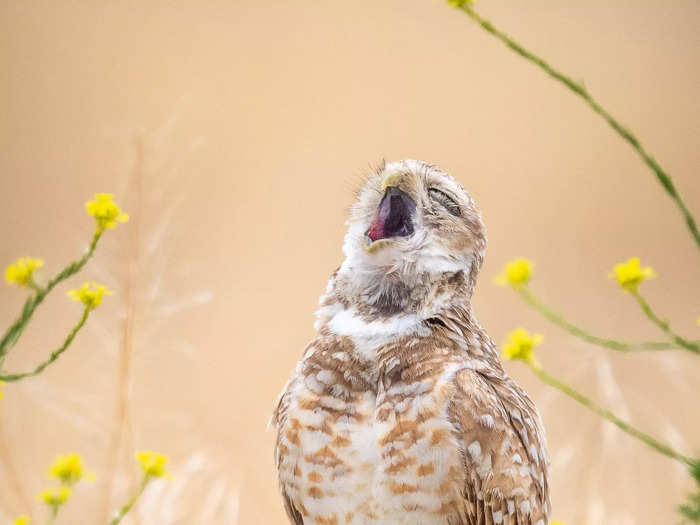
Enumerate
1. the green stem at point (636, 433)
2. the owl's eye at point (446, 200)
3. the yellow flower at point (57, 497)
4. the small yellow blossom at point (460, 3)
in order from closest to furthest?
the green stem at point (636, 433) < the small yellow blossom at point (460, 3) < the yellow flower at point (57, 497) < the owl's eye at point (446, 200)

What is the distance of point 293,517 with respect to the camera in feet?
5.44

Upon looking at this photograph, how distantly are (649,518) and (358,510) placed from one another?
1.91 meters

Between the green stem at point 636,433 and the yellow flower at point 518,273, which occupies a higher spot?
the yellow flower at point 518,273

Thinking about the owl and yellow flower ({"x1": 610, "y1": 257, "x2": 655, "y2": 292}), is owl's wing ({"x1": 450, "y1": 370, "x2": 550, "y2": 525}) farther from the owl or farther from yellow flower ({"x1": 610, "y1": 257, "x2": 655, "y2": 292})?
yellow flower ({"x1": 610, "y1": 257, "x2": 655, "y2": 292})

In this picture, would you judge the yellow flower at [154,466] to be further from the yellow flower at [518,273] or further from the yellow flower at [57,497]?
the yellow flower at [518,273]

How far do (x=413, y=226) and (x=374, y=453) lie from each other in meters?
0.40

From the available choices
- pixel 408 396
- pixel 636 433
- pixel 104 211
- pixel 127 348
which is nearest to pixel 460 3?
pixel 636 433

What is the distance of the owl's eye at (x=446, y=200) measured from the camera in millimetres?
1653

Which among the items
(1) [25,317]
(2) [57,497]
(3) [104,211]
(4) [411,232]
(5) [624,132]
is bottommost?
(2) [57,497]

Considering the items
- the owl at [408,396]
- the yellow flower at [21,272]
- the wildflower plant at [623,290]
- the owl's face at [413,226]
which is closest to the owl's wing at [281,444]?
the owl at [408,396]

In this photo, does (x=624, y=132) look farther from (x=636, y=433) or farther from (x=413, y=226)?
(x=413, y=226)

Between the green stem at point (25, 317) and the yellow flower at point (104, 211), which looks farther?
the yellow flower at point (104, 211)

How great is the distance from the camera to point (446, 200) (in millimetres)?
1656

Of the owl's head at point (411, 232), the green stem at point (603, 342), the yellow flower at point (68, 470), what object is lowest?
the yellow flower at point (68, 470)
